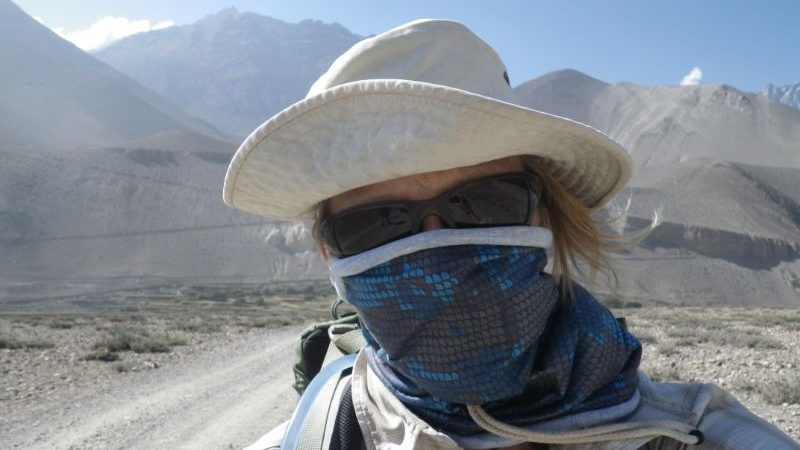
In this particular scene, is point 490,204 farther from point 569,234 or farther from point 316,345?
point 316,345

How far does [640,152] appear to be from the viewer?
97000mm

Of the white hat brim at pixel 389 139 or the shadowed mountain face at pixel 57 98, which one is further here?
the shadowed mountain face at pixel 57 98

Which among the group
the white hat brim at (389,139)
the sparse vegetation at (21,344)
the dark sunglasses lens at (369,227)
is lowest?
the sparse vegetation at (21,344)

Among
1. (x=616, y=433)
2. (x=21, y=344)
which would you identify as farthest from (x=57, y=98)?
(x=616, y=433)

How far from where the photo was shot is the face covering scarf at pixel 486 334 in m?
1.34

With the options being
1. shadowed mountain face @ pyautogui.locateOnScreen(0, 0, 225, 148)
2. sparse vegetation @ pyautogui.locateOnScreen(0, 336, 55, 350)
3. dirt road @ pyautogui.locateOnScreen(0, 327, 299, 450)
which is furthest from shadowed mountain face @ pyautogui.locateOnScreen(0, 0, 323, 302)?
dirt road @ pyautogui.locateOnScreen(0, 327, 299, 450)

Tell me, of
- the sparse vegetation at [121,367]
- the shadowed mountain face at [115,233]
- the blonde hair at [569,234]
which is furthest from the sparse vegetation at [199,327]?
the shadowed mountain face at [115,233]

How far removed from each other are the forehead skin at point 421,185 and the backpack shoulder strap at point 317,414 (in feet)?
1.68

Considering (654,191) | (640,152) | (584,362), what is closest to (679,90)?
(640,152)

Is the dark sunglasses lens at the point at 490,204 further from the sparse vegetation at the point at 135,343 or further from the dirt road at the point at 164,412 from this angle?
the sparse vegetation at the point at 135,343

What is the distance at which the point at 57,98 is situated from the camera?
103 m

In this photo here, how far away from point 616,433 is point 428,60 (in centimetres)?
96

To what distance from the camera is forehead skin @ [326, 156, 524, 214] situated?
1442 millimetres

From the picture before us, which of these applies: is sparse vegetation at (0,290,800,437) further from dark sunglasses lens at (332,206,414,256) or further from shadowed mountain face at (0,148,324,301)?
shadowed mountain face at (0,148,324,301)
